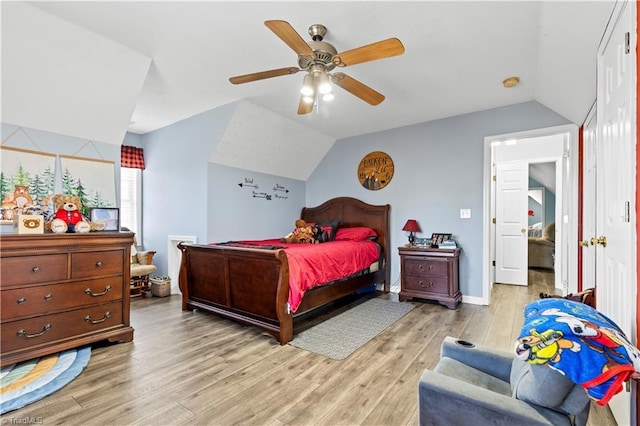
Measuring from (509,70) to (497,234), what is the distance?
3.48 meters

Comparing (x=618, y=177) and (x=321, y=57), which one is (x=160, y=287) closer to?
(x=321, y=57)

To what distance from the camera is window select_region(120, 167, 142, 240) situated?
506 centimetres

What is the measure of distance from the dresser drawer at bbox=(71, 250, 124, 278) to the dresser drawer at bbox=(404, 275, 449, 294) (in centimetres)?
339

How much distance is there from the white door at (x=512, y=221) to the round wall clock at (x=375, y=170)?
241cm

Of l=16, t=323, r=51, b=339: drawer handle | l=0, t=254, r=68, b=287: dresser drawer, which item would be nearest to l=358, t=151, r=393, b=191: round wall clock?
l=0, t=254, r=68, b=287: dresser drawer

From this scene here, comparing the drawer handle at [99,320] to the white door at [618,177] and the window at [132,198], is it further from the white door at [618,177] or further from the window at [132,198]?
the white door at [618,177]

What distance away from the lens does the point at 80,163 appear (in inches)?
122

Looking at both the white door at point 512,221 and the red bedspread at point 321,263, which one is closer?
the red bedspread at point 321,263

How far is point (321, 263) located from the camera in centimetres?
331

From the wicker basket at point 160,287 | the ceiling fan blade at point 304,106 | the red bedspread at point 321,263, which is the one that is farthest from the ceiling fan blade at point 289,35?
the wicker basket at point 160,287

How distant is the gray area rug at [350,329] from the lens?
2.68 meters

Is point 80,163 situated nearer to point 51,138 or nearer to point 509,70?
point 51,138

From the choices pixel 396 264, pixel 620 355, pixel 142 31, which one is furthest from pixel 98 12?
pixel 396 264

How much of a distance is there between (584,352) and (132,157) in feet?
18.9
